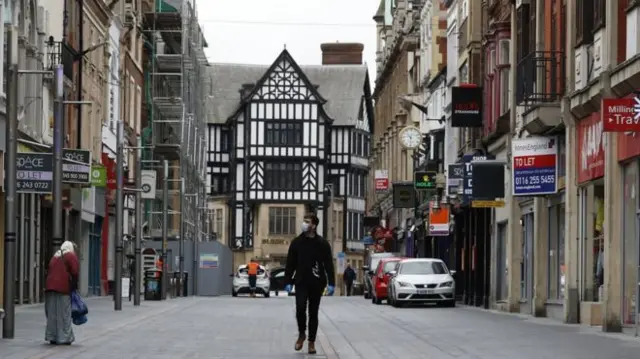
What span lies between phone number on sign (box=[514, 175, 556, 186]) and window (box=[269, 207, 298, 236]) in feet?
263

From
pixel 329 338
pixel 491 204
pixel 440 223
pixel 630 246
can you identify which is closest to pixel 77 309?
pixel 329 338

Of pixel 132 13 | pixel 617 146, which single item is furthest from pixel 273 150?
pixel 617 146

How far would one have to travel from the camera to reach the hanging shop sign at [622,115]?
79.8 feet

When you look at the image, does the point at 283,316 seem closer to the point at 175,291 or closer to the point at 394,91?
the point at 175,291

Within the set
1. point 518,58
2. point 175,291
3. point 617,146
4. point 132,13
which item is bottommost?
→ point 175,291

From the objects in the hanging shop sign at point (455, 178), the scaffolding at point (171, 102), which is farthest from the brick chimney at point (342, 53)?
the hanging shop sign at point (455, 178)

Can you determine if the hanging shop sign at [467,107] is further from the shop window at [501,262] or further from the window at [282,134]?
the window at [282,134]

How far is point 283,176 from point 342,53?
20.3 meters

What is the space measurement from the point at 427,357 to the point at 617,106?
5339 millimetres

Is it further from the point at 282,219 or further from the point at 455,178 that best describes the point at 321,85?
the point at 455,178

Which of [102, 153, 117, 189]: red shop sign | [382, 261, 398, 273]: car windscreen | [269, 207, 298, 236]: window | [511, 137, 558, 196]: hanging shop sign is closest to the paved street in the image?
[511, 137, 558, 196]: hanging shop sign

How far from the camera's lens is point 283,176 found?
385ft

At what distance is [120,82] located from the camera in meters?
70.1

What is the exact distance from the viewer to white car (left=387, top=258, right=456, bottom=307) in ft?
160
